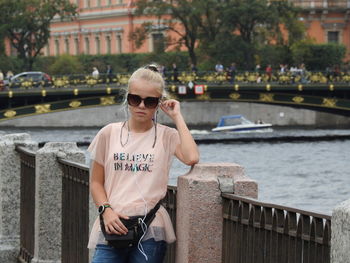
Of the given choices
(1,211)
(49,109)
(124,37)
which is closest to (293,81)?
(49,109)

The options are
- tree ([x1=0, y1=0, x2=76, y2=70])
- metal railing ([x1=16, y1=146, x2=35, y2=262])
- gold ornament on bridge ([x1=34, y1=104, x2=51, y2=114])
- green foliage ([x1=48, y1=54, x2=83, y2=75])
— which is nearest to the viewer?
metal railing ([x1=16, y1=146, x2=35, y2=262])

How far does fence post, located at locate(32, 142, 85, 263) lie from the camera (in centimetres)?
1009

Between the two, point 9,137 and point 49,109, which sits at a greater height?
point 9,137

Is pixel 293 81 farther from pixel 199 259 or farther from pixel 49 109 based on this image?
pixel 199 259

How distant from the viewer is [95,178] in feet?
22.5

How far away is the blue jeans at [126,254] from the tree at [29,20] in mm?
78325

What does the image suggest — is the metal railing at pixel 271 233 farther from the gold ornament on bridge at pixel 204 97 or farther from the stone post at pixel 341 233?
the gold ornament on bridge at pixel 204 97

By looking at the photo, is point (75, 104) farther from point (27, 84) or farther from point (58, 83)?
point (27, 84)

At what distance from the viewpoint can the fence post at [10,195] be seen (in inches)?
458

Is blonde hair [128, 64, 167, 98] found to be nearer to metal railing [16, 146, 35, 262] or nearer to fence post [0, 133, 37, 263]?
metal railing [16, 146, 35, 262]

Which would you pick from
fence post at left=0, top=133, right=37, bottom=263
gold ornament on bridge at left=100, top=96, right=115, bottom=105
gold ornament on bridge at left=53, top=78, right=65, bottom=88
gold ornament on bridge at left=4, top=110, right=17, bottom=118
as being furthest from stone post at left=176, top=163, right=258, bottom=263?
gold ornament on bridge at left=100, top=96, right=115, bottom=105

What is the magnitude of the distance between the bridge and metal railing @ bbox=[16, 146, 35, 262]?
47.0m

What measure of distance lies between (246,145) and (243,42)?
1048 cm

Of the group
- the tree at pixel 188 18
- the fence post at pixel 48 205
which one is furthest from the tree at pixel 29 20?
the fence post at pixel 48 205
